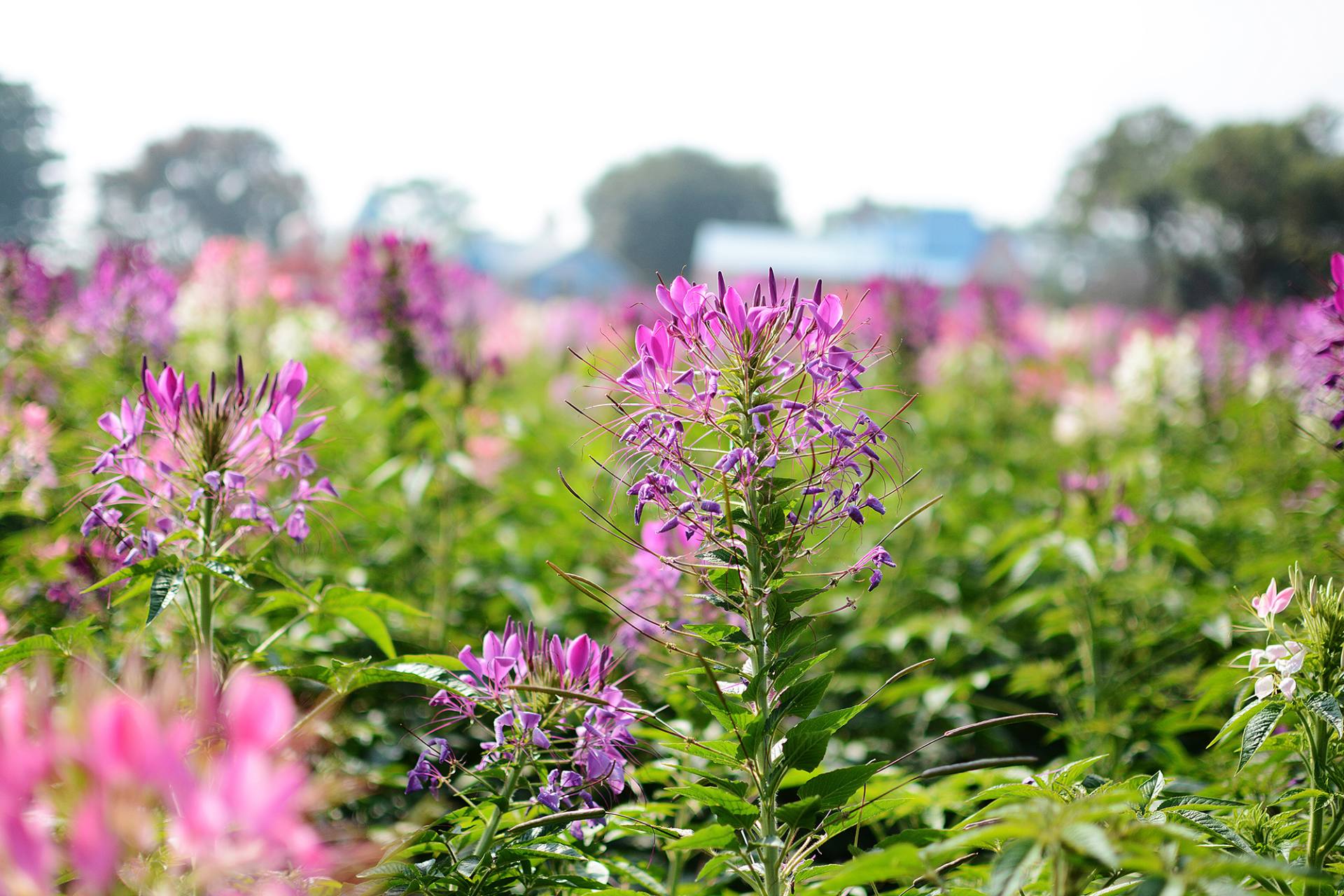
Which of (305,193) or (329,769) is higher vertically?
(305,193)

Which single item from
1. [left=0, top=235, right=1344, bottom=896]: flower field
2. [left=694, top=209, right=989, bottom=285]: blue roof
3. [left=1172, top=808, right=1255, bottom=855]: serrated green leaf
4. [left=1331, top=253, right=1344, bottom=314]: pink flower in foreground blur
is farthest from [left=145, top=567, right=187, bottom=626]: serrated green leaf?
[left=694, top=209, right=989, bottom=285]: blue roof

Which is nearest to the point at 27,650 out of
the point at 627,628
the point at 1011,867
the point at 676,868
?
the point at 676,868

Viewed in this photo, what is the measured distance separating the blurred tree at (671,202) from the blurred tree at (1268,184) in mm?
44789

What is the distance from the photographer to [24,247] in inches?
146

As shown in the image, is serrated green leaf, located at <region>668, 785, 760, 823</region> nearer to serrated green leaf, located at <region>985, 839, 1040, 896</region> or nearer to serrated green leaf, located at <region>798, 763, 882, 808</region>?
serrated green leaf, located at <region>798, 763, 882, 808</region>

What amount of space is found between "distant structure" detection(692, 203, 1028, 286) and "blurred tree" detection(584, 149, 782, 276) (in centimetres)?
1462

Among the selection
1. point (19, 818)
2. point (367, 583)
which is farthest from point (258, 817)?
point (367, 583)

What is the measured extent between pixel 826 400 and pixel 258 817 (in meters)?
0.95

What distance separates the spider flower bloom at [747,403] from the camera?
1.22 m

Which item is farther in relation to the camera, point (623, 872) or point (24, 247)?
point (24, 247)

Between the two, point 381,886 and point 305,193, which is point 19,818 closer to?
point 381,886

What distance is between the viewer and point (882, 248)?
130 ft

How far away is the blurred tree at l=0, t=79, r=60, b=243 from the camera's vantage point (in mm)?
18953

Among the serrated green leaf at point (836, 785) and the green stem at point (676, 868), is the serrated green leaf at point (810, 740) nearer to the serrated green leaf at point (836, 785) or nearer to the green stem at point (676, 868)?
the serrated green leaf at point (836, 785)
